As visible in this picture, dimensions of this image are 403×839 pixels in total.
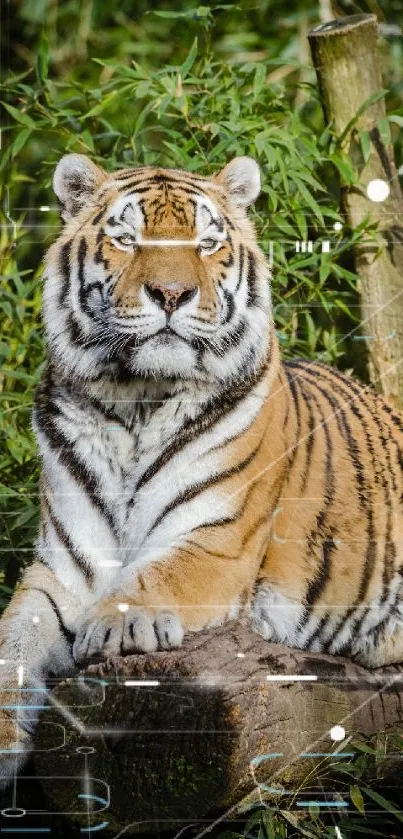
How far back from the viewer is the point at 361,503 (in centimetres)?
232

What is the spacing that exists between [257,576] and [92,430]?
0.38 metres

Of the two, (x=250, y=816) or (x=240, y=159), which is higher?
(x=240, y=159)

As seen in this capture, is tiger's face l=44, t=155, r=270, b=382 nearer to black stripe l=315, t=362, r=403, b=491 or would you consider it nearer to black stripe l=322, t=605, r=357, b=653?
black stripe l=315, t=362, r=403, b=491

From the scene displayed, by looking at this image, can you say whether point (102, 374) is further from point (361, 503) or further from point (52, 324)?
point (361, 503)

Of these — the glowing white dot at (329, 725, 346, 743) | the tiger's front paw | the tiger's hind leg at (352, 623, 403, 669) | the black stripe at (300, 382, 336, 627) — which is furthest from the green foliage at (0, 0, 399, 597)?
the glowing white dot at (329, 725, 346, 743)

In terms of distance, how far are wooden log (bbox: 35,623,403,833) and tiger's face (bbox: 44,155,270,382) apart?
1.67 feet

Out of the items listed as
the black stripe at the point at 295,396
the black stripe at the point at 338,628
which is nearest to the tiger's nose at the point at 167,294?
the black stripe at the point at 295,396

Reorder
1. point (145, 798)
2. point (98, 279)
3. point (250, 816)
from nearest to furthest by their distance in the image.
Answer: point (145, 798), point (250, 816), point (98, 279)

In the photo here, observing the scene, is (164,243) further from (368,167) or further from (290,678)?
(290,678)

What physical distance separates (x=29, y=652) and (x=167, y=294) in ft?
2.08

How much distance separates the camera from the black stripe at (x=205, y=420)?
6.79ft

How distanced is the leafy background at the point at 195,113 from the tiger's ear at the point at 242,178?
3cm

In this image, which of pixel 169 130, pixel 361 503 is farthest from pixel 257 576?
pixel 169 130

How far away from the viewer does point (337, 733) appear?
1929mm
